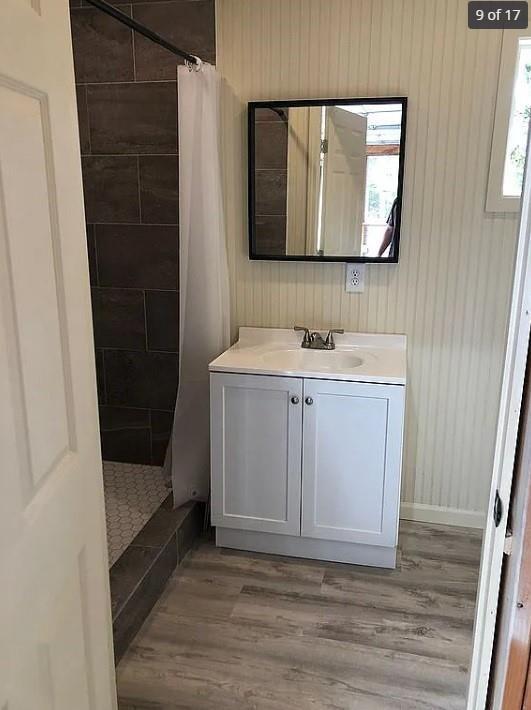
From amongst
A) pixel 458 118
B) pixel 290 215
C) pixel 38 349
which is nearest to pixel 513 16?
pixel 38 349

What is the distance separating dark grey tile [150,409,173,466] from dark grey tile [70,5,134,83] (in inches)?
63.0

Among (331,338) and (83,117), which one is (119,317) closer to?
(83,117)

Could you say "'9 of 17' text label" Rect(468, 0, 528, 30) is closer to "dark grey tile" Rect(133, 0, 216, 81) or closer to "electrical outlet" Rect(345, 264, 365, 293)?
"electrical outlet" Rect(345, 264, 365, 293)

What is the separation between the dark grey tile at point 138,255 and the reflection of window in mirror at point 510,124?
143cm

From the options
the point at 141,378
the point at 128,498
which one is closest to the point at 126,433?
the point at 141,378

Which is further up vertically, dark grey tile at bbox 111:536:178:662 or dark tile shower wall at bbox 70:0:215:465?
dark tile shower wall at bbox 70:0:215:465

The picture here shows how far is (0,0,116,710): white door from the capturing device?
3.18ft

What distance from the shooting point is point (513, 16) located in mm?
1210

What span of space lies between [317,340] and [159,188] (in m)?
1.01

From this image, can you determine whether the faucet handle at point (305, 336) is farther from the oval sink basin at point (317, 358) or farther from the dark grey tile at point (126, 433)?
the dark grey tile at point (126, 433)

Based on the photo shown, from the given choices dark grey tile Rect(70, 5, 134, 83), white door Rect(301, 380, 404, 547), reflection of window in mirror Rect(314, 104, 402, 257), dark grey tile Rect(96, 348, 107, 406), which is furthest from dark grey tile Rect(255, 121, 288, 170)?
dark grey tile Rect(96, 348, 107, 406)

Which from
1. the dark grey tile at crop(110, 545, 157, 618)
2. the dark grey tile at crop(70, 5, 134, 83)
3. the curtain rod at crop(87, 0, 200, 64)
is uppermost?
the dark grey tile at crop(70, 5, 134, 83)

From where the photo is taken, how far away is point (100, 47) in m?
2.79

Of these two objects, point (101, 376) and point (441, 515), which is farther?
point (101, 376)
